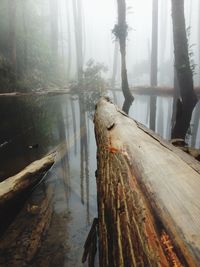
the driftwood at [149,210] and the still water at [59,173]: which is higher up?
the driftwood at [149,210]

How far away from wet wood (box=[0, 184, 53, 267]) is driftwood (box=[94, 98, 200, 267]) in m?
0.75

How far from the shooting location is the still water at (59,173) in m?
2.16

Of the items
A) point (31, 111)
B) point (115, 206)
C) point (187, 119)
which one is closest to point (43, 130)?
point (31, 111)

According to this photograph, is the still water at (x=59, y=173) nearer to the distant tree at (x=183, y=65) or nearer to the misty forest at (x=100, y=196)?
the misty forest at (x=100, y=196)

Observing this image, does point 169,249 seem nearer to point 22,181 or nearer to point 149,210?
point 149,210

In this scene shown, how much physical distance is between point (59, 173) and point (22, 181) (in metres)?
0.85

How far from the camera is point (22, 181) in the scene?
2.90 meters

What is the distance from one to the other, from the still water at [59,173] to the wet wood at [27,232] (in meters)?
0.01

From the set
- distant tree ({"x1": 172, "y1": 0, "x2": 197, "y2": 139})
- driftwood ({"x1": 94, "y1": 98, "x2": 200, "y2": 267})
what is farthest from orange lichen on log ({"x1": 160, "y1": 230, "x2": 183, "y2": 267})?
distant tree ({"x1": 172, "y1": 0, "x2": 197, "y2": 139})

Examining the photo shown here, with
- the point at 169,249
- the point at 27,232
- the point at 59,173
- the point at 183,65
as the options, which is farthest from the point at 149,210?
the point at 183,65

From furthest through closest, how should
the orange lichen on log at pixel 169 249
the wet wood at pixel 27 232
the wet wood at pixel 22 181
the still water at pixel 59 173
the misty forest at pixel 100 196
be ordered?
the wet wood at pixel 22 181
the still water at pixel 59 173
the wet wood at pixel 27 232
the misty forest at pixel 100 196
the orange lichen on log at pixel 169 249

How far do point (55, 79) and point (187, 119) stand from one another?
17.3 metres

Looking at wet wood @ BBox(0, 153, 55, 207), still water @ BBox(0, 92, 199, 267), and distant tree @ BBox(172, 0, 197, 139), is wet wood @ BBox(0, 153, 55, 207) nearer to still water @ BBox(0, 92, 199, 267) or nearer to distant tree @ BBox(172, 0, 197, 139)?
still water @ BBox(0, 92, 199, 267)

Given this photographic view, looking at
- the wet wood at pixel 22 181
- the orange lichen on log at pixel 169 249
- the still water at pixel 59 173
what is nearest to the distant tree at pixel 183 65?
the still water at pixel 59 173
